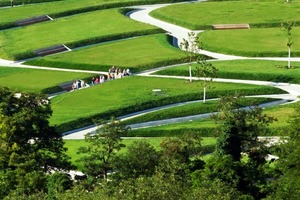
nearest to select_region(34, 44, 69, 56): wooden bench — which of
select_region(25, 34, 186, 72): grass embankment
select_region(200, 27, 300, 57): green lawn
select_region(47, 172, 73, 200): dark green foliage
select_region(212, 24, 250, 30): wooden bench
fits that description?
select_region(25, 34, 186, 72): grass embankment

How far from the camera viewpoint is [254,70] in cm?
8550

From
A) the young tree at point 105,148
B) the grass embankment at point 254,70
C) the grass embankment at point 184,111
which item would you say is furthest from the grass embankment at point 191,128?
the young tree at point 105,148

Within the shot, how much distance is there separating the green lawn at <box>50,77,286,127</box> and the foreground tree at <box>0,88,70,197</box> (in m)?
15.0

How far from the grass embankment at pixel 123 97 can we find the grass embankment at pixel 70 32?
761 inches

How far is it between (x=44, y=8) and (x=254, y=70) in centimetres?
4642

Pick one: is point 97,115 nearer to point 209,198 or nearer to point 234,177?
point 234,177

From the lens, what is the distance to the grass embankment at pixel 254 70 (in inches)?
3268

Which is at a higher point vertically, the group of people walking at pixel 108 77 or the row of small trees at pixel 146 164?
the row of small trees at pixel 146 164

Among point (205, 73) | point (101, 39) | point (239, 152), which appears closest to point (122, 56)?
point (101, 39)

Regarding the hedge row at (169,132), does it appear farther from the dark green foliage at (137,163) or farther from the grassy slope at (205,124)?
the dark green foliage at (137,163)

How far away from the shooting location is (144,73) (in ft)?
290

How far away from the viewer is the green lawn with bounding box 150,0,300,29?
108 meters

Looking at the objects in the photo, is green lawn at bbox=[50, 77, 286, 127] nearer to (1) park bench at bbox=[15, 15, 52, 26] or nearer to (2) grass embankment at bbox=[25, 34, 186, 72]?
(2) grass embankment at bbox=[25, 34, 186, 72]

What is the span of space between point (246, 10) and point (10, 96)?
62547 mm
